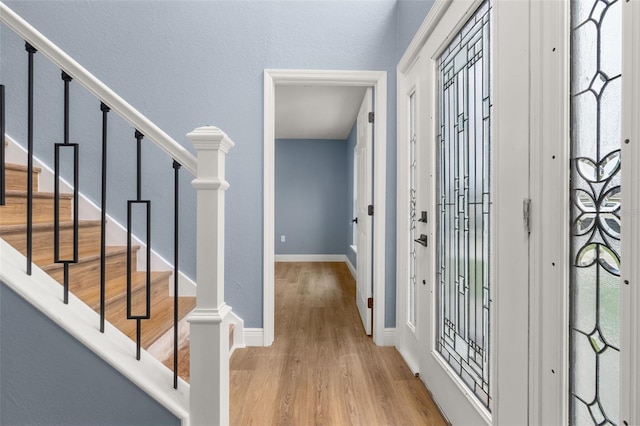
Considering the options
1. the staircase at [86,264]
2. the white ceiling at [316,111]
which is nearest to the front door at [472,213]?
the staircase at [86,264]

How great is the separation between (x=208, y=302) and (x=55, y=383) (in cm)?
62

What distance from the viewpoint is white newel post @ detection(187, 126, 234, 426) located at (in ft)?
4.06

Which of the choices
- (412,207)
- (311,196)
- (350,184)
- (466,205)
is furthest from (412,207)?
(311,196)

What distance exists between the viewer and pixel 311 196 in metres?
6.67

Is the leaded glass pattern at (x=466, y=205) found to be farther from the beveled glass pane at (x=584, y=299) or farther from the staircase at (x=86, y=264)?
the staircase at (x=86, y=264)

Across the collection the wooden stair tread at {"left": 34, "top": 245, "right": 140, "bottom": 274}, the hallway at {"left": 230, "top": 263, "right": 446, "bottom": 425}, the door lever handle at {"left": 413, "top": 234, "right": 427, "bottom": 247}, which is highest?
the door lever handle at {"left": 413, "top": 234, "right": 427, "bottom": 247}

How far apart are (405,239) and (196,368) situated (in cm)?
160

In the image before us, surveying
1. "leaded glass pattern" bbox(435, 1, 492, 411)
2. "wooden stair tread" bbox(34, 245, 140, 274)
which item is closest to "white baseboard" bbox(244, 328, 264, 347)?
"wooden stair tread" bbox(34, 245, 140, 274)

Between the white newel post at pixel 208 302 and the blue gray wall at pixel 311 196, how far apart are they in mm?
5383

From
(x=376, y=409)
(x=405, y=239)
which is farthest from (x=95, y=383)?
(x=405, y=239)

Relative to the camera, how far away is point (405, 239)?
238 cm

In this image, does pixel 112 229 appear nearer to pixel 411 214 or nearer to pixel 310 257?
pixel 411 214

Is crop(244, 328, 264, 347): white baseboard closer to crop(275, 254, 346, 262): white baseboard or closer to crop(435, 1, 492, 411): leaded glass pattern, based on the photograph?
crop(435, 1, 492, 411): leaded glass pattern

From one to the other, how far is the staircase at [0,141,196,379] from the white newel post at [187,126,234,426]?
1.38 feet
